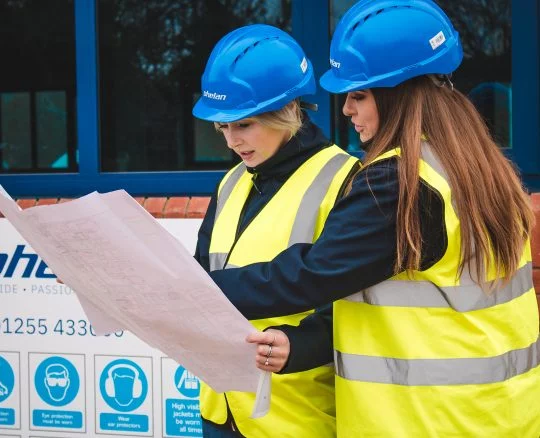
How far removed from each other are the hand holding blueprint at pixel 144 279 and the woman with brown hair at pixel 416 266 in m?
0.07

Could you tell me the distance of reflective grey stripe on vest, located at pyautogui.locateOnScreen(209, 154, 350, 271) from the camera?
6.25ft

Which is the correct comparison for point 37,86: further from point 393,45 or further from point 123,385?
point 393,45

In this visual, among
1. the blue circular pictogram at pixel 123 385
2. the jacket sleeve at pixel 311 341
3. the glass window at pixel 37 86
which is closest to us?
the jacket sleeve at pixel 311 341

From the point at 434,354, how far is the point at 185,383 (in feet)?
6.52

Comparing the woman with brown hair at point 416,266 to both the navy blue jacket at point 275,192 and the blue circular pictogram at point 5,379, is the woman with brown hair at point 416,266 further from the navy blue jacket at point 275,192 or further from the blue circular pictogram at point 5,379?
the blue circular pictogram at point 5,379

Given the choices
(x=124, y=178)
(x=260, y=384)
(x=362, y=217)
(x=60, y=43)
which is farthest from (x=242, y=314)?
(x=60, y=43)

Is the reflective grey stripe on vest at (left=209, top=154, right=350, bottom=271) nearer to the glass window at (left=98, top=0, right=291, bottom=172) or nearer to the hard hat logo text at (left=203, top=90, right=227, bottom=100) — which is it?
the hard hat logo text at (left=203, top=90, right=227, bottom=100)

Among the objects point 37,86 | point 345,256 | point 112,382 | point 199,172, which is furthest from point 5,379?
point 345,256

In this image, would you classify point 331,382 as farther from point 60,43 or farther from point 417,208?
point 60,43

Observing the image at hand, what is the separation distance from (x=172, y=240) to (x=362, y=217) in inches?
12.7

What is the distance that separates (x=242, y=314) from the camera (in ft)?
5.69

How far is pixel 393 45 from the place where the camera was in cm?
174

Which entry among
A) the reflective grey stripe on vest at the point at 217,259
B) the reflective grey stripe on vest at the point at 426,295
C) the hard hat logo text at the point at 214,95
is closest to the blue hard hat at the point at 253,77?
the hard hat logo text at the point at 214,95

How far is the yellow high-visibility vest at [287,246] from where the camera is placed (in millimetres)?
1923
